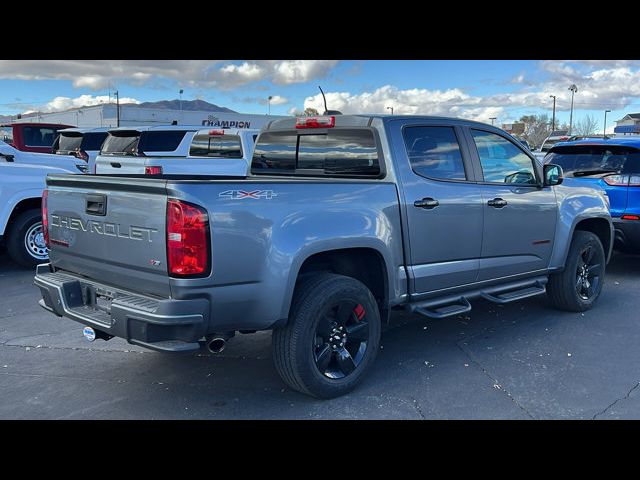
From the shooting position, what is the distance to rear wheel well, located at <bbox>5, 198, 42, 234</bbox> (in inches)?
305

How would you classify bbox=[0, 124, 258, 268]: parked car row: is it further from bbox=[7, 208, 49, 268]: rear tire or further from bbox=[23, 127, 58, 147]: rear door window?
bbox=[23, 127, 58, 147]: rear door window

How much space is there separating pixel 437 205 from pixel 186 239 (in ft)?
6.96

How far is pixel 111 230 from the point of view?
367 centimetres

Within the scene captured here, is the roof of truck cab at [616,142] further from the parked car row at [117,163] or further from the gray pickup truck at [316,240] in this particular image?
the parked car row at [117,163]

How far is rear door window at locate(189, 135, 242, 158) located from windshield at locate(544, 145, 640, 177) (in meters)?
5.01

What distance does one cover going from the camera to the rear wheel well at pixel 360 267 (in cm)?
412

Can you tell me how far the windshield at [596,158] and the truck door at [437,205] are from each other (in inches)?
140

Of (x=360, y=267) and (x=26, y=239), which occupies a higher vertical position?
(x=360, y=267)

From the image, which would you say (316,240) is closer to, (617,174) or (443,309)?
(443,309)

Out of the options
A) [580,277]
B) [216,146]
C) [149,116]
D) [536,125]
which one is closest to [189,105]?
[149,116]

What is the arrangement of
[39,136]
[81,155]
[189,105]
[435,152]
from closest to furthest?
1. [435,152]
2. [81,155]
3. [39,136]
4. [189,105]

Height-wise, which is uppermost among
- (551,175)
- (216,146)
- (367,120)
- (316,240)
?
(367,120)

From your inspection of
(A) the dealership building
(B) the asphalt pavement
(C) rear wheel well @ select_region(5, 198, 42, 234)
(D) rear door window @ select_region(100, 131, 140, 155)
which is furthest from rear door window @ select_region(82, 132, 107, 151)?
(A) the dealership building

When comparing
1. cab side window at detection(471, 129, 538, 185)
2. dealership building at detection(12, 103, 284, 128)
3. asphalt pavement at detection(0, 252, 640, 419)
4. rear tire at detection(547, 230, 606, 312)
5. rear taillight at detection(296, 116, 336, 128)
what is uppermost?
dealership building at detection(12, 103, 284, 128)
